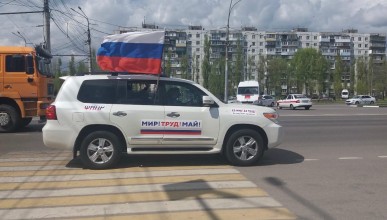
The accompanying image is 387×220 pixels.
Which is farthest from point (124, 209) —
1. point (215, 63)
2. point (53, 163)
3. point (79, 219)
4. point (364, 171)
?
point (215, 63)

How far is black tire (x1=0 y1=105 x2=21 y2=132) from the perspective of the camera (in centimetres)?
1399

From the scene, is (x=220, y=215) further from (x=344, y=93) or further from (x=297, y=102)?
(x=344, y=93)

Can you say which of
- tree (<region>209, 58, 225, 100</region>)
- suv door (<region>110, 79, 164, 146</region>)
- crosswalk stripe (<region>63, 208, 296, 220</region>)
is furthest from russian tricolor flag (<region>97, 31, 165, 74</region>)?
tree (<region>209, 58, 225, 100</region>)

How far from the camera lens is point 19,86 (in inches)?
548

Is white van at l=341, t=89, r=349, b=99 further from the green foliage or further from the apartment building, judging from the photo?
the green foliage

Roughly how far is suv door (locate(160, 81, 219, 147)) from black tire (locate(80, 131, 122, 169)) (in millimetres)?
951

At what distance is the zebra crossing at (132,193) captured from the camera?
5434 mm

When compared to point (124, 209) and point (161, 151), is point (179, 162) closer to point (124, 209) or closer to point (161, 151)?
point (161, 151)

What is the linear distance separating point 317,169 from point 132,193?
373 cm

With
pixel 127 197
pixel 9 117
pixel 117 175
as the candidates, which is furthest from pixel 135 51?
pixel 9 117

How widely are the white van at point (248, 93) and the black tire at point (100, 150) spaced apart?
31.1m

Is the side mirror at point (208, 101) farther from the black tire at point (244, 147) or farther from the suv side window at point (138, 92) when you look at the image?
the suv side window at point (138, 92)

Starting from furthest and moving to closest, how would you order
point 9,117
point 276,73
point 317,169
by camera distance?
point 276,73 → point 9,117 → point 317,169

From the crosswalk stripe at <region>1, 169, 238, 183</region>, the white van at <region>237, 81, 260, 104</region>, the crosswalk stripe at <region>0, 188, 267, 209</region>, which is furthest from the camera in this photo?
the white van at <region>237, 81, 260, 104</region>
